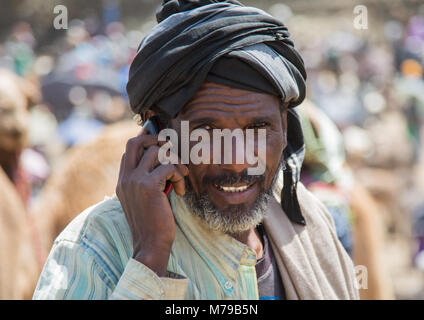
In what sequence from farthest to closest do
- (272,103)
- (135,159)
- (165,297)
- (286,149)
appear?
(286,149) < (272,103) < (135,159) < (165,297)

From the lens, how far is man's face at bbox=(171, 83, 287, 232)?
2307 millimetres

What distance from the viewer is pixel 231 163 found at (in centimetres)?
230

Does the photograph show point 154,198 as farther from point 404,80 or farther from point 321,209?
point 404,80

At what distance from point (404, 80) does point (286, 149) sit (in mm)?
14479

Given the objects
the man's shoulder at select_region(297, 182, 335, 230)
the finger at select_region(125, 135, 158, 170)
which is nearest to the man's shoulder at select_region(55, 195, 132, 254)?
the finger at select_region(125, 135, 158, 170)

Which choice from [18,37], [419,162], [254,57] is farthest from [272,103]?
[18,37]

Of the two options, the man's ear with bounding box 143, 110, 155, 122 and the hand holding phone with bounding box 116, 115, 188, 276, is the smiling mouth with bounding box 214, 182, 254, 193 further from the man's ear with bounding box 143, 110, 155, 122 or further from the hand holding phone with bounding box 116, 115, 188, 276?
the man's ear with bounding box 143, 110, 155, 122

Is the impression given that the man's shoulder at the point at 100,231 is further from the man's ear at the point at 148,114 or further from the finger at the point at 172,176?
the man's ear at the point at 148,114

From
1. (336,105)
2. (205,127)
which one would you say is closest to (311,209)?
(205,127)

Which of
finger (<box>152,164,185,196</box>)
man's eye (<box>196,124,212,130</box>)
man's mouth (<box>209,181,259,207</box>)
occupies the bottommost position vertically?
man's mouth (<box>209,181,259,207</box>)

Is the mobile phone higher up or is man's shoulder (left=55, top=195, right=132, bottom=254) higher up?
the mobile phone

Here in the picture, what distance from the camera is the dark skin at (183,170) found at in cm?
212

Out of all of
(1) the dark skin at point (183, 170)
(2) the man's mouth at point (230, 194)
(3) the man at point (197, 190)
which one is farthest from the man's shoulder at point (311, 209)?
(2) the man's mouth at point (230, 194)

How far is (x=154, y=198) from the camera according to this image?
2.15m
